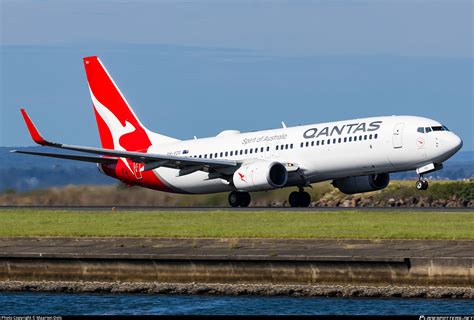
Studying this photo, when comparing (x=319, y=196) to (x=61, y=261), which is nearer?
(x=61, y=261)

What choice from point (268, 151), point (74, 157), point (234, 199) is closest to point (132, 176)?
point (74, 157)

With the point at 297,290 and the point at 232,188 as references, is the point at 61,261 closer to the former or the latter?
the point at 297,290

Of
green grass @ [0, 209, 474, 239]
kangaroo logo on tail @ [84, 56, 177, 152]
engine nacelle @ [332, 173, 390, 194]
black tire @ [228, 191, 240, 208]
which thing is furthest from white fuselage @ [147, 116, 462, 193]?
green grass @ [0, 209, 474, 239]

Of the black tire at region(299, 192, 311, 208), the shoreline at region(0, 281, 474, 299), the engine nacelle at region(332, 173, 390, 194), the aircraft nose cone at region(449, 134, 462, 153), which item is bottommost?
the shoreline at region(0, 281, 474, 299)

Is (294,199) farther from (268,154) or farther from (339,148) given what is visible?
(339,148)

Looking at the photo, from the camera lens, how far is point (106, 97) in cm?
6588

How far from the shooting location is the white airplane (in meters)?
53.0

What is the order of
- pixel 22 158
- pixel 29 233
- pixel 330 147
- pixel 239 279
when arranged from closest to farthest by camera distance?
1. pixel 239 279
2. pixel 29 233
3. pixel 330 147
4. pixel 22 158

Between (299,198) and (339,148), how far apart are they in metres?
4.99

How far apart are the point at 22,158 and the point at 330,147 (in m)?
30.3

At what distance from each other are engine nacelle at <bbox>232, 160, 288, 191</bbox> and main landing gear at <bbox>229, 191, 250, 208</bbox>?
1.86 metres

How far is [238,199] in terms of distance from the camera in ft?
191

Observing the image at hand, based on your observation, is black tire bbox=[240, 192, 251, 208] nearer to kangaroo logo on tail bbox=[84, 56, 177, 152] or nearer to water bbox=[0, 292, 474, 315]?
kangaroo logo on tail bbox=[84, 56, 177, 152]

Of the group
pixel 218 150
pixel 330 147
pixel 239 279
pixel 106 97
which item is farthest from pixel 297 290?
pixel 106 97
